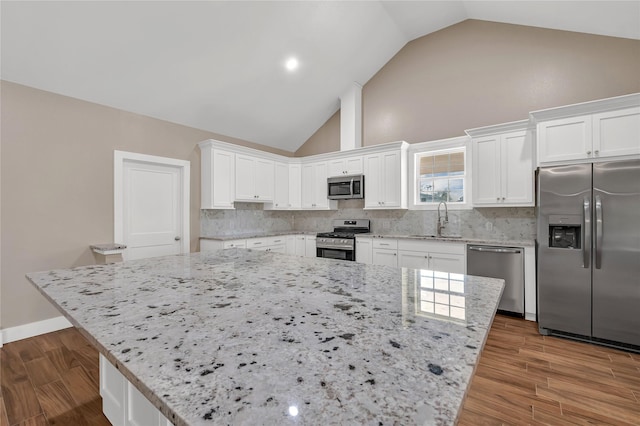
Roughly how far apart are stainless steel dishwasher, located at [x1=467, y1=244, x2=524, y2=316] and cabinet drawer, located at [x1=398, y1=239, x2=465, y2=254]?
0.23 meters

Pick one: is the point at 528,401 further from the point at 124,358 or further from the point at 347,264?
the point at 124,358

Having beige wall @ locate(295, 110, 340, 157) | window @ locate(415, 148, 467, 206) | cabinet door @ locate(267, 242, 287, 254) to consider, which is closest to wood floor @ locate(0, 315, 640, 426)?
window @ locate(415, 148, 467, 206)

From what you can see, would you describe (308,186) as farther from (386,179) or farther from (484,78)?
(484,78)

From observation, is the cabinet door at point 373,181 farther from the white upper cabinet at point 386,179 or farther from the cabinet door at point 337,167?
the cabinet door at point 337,167

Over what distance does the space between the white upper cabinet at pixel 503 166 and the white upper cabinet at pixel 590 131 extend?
0.42m

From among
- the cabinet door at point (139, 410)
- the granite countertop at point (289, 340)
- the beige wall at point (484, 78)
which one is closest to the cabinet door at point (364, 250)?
the beige wall at point (484, 78)

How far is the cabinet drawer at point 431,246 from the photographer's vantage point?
3727mm

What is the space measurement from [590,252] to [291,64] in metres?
4.24

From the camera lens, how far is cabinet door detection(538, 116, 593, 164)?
2.87 meters

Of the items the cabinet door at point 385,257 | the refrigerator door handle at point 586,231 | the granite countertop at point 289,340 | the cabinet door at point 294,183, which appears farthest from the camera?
the cabinet door at point 294,183

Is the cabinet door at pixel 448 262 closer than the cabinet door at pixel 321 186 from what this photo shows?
Yes

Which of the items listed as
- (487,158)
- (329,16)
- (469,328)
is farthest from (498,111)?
(469,328)

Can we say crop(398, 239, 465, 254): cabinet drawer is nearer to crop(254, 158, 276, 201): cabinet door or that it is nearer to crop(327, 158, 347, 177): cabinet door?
crop(327, 158, 347, 177): cabinet door

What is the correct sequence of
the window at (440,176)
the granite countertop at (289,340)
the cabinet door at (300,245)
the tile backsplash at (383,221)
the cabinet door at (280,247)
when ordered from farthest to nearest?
the cabinet door at (300,245)
the cabinet door at (280,247)
the window at (440,176)
the tile backsplash at (383,221)
the granite countertop at (289,340)
